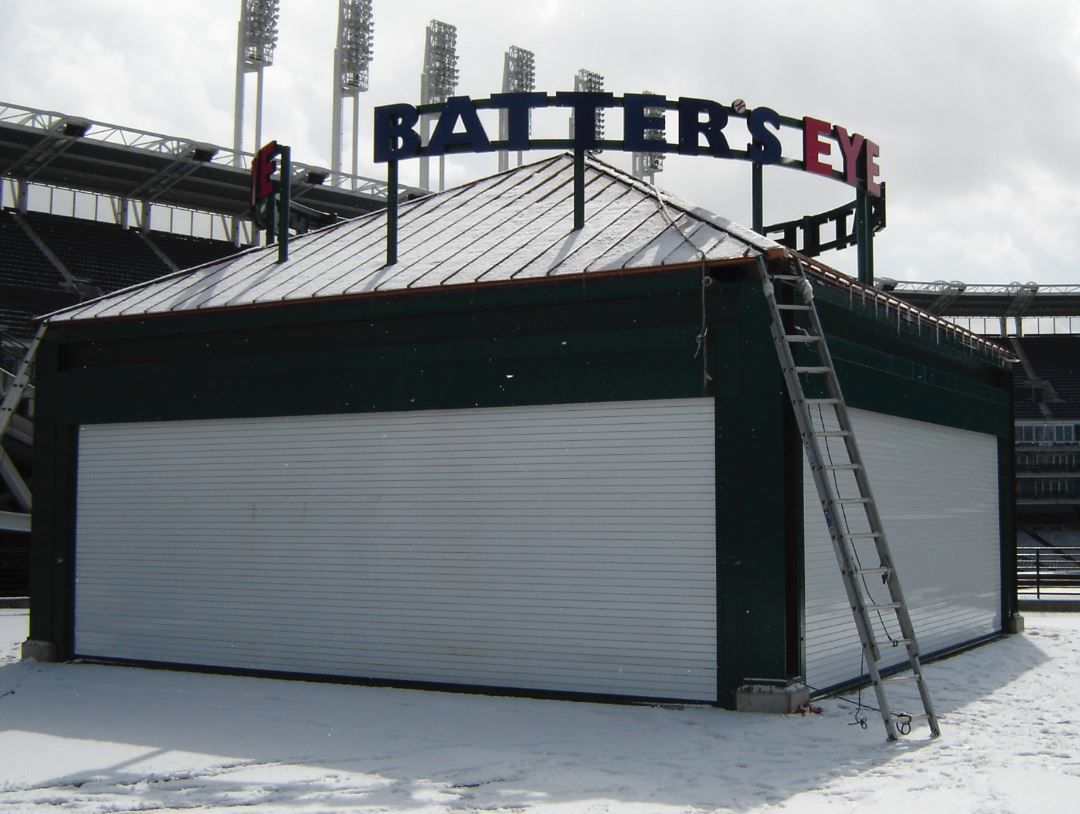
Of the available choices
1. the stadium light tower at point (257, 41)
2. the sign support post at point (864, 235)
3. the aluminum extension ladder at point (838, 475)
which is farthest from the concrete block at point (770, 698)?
the stadium light tower at point (257, 41)

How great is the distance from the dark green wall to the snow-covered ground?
1.74 metres

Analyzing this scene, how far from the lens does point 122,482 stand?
51.6ft

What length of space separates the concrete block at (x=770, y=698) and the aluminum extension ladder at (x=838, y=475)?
0.83 metres

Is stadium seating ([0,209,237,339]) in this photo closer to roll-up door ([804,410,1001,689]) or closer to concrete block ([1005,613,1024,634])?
roll-up door ([804,410,1001,689])

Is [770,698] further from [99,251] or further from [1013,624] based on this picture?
[99,251]

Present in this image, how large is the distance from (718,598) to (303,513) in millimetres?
5224

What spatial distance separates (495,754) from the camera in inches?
384

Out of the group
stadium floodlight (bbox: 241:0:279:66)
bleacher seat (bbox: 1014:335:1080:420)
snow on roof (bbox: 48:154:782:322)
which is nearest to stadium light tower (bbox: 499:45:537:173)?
stadium floodlight (bbox: 241:0:279:66)

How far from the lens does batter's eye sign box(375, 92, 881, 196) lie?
1425cm

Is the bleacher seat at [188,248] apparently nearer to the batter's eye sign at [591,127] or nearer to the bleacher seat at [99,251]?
the bleacher seat at [99,251]

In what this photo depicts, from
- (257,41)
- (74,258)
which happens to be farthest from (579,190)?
(257,41)

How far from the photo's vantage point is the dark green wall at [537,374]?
11.9m

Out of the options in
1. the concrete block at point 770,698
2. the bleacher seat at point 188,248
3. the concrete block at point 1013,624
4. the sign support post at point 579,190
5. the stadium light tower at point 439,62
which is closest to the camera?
the concrete block at point 770,698

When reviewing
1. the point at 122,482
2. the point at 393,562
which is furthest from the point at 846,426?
the point at 122,482
